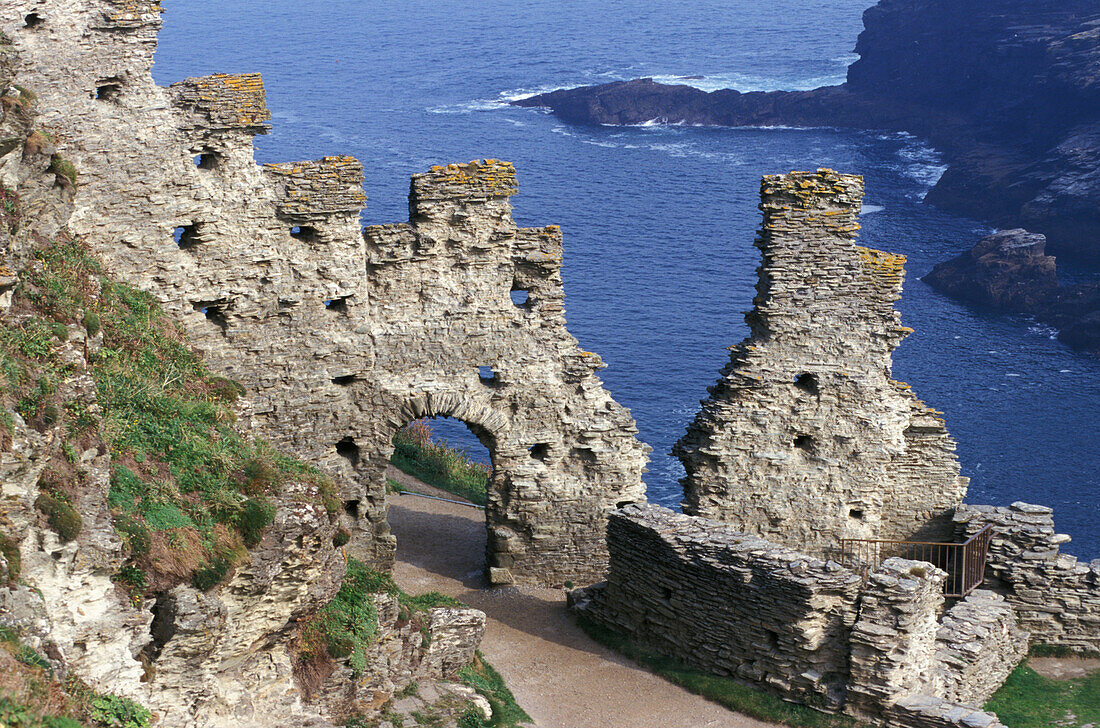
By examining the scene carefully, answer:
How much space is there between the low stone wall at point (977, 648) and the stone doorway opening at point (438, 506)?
9589 millimetres

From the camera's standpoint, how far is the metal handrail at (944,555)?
80.7ft

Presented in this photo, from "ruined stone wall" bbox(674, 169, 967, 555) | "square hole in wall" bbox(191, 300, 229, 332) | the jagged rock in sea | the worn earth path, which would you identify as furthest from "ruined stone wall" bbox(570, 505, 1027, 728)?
the jagged rock in sea

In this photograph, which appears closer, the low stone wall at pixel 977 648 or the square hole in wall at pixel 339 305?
the low stone wall at pixel 977 648

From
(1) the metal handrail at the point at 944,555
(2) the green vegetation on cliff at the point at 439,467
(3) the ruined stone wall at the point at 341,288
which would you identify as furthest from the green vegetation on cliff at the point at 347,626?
(2) the green vegetation on cliff at the point at 439,467

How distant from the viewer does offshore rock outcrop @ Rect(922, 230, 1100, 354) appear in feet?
239

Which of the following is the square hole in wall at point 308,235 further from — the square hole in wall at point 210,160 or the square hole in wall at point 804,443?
the square hole in wall at point 804,443

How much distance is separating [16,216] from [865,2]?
15431cm

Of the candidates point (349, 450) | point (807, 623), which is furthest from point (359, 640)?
point (349, 450)

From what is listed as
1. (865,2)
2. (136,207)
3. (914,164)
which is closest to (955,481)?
(136,207)

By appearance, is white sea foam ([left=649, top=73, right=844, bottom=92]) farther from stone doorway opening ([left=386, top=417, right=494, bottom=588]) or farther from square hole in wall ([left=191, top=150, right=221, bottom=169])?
square hole in wall ([left=191, top=150, right=221, bottom=169])

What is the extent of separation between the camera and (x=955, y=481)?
2678 centimetres

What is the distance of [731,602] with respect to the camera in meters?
21.5

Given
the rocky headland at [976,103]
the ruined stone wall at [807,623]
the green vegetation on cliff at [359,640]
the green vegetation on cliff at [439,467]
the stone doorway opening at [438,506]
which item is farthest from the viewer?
the rocky headland at [976,103]

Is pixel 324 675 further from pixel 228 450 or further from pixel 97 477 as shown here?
pixel 97 477
